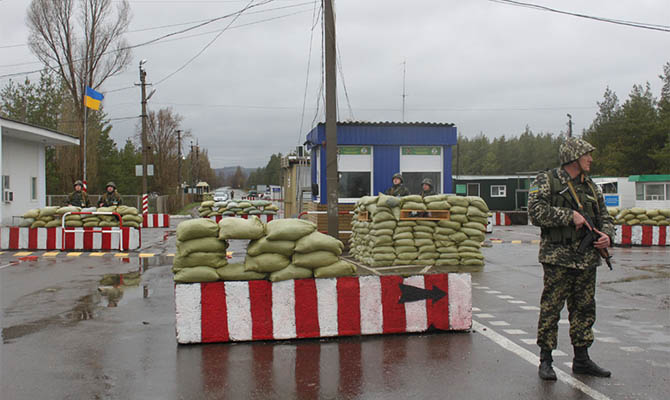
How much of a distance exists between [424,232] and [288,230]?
6703mm

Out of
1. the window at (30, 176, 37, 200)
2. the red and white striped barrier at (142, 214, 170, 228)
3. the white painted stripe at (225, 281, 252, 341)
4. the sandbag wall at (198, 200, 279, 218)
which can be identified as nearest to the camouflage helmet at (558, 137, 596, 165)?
the white painted stripe at (225, 281, 252, 341)

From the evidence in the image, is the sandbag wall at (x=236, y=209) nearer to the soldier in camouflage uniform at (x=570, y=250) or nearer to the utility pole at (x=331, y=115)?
the utility pole at (x=331, y=115)

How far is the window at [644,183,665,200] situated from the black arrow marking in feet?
121

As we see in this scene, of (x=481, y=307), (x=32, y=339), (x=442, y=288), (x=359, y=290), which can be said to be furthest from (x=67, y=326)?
(x=481, y=307)

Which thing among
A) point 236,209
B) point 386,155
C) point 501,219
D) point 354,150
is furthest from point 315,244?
point 501,219

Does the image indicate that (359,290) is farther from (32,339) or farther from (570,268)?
(32,339)

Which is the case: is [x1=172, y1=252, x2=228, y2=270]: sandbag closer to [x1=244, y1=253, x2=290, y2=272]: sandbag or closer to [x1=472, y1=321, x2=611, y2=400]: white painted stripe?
[x1=244, y1=253, x2=290, y2=272]: sandbag

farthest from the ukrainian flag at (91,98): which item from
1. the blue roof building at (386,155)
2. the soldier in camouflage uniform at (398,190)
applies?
the soldier in camouflage uniform at (398,190)

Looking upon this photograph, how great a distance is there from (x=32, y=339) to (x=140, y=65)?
34.1 meters

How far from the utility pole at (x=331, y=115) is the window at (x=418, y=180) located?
16.7ft

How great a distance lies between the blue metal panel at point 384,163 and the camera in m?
17.7

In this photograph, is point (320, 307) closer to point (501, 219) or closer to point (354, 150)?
point (354, 150)

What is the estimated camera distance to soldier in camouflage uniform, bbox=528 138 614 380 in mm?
5199

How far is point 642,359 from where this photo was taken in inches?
226
